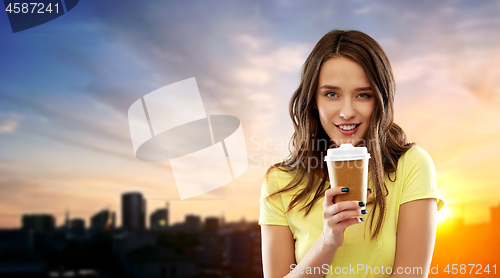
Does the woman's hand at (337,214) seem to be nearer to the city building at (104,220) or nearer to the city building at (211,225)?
the city building at (211,225)

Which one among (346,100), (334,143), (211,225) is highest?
(346,100)

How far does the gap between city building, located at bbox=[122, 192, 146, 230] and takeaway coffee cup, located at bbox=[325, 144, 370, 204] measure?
22.5 feet

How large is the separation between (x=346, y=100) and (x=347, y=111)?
54 millimetres

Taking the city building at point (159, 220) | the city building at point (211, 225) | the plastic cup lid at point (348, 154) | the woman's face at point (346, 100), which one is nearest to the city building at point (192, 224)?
the city building at point (211, 225)

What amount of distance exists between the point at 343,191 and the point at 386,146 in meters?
0.57

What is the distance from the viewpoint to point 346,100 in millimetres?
1619

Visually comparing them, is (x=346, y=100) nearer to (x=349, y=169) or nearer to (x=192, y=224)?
(x=349, y=169)

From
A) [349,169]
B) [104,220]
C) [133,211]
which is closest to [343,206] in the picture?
[349,169]

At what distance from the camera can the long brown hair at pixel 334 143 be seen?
162cm

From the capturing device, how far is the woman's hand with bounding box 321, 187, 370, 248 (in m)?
1.28

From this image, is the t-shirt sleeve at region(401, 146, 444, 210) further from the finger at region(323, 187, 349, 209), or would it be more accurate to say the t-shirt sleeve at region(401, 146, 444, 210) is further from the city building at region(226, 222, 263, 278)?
the city building at region(226, 222, 263, 278)

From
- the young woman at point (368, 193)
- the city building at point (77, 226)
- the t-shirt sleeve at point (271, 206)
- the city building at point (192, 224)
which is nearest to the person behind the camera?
the young woman at point (368, 193)

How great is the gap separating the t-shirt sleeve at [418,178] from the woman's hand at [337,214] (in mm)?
365

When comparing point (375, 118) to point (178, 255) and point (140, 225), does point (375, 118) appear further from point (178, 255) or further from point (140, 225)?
point (178, 255)
